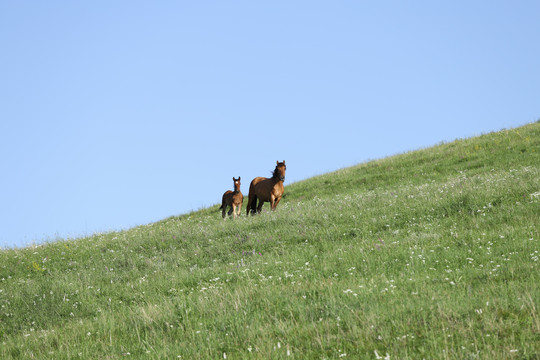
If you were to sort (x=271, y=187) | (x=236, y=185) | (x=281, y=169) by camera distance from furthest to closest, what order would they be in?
(x=236, y=185) < (x=271, y=187) < (x=281, y=169)

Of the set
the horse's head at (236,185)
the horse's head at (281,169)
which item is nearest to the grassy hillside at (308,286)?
the horse's head at (281,169)

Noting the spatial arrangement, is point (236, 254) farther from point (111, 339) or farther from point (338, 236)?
point (111, 339)

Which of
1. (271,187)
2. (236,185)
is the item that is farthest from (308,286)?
(236,185)

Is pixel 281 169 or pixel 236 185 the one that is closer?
pixel 281 169

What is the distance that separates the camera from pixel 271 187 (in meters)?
21.5

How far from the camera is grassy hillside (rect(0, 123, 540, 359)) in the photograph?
6.43 meters

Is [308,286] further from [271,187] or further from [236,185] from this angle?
[236,185]

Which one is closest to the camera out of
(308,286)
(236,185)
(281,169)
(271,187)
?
(308,286)

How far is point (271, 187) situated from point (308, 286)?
41.1ft

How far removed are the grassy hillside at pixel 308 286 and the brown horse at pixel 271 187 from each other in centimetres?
296

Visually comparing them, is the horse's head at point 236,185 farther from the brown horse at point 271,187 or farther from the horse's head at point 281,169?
the horse's head at point 281,169

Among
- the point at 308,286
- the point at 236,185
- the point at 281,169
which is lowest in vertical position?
the point at 308,286

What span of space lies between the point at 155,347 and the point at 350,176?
1079 inches

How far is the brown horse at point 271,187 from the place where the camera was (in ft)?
68.2
